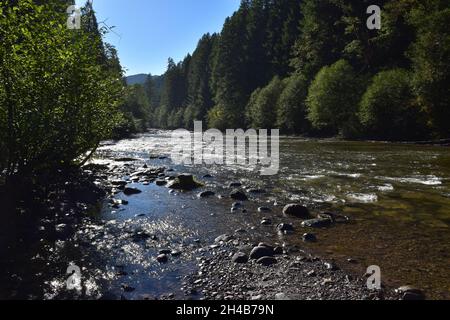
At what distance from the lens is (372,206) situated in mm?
10898

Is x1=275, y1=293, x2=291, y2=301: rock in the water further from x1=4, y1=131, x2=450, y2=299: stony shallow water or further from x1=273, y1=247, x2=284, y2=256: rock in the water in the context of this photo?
x1=273, y1=247, x2=284, y2=256: rock in the water

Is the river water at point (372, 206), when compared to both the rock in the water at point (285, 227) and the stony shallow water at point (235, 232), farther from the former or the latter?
the rock in the water at point (285, 227)

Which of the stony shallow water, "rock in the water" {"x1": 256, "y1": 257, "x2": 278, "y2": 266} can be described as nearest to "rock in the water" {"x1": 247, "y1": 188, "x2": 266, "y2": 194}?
the stony shallow water

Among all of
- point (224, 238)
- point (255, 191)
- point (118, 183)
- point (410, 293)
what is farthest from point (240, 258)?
point (118, 183)

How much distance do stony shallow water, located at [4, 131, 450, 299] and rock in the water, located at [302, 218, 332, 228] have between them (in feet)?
0.80

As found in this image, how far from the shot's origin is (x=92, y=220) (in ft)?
32.7

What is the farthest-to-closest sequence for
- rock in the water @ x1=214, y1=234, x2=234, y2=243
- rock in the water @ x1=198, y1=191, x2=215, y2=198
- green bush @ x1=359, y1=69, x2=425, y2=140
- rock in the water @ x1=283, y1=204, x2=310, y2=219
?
green bush @ x1=359, y1=69, x2=425, y2=140 → rock in the water @ x1=198, y1=191, x2=215, y2=198 → rock in the water @ x1=283, y1=204, x2=310, y2=219 → rock in the water @ x1=214, y1=234, x2=234, y2=243

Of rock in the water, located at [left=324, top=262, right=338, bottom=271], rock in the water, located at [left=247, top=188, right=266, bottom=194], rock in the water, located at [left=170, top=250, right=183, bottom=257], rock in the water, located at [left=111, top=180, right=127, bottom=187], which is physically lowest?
rock in the water, located at [left=170, top=250, right=183, bottom=257]

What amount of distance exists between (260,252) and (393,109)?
111 feet

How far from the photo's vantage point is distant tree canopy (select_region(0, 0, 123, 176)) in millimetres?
8445

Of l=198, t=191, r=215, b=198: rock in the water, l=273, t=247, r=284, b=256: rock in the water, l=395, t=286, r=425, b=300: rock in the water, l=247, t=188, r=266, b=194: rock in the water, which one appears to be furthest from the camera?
l=247, t=188, r=266, b=194: rock in the water

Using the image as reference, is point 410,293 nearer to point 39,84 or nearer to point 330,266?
point 330,266

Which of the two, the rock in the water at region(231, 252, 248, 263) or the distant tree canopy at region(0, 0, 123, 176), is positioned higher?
the distant tree canopy at region(0, 0, 123, 176)
